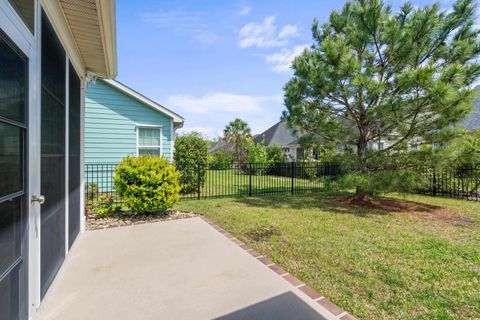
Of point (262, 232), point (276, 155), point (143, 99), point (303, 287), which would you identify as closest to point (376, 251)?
point (303, 287)

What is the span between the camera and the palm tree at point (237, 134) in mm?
22525

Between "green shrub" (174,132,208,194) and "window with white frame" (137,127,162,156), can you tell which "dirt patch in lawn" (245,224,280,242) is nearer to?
"green shrub" (174,132,208,194)

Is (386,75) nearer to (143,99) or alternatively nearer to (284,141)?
(143,99)

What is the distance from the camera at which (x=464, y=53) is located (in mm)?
6082

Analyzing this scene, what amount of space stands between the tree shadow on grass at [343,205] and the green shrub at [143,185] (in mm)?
2751

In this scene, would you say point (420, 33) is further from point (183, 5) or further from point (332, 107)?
point (183, 5)

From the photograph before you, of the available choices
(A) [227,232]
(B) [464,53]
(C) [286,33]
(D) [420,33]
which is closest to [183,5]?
(C) [286,33]

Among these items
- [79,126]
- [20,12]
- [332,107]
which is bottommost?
[79,126]

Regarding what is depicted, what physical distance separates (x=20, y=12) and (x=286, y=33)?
732cm

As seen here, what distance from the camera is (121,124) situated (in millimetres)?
8539

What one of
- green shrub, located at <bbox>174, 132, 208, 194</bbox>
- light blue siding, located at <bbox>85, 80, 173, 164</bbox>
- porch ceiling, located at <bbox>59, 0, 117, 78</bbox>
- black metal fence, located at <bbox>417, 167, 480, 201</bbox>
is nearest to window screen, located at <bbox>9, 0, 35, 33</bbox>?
porch ceiling, located at <bbox>59, 0, 117, 78</bbox>

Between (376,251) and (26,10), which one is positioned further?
(376,251)

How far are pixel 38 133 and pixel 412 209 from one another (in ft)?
26.8

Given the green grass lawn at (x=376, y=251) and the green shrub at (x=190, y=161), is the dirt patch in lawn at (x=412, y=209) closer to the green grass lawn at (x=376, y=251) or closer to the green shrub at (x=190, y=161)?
the green grass lawn at (x=376, y=251)
